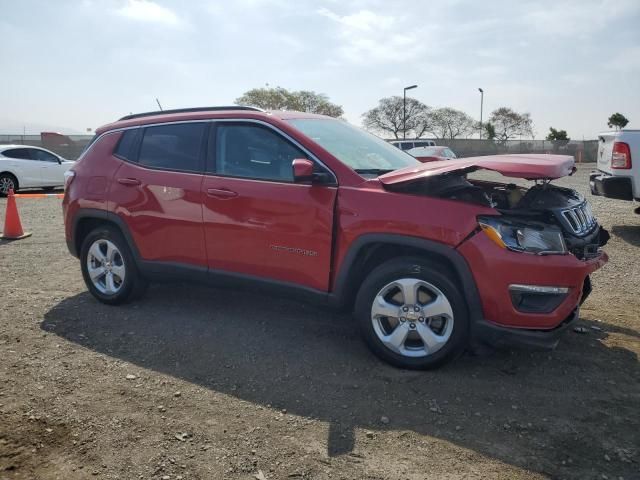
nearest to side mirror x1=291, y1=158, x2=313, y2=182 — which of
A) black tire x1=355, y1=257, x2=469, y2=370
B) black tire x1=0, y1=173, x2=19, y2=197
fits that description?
black tire x1=355, y1=257, x2=469, y2=370

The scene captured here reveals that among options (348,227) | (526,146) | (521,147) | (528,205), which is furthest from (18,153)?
(526,146)

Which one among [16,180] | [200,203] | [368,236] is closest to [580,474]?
[368,236]

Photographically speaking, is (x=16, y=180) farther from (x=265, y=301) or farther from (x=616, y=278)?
(x=616, y=278)

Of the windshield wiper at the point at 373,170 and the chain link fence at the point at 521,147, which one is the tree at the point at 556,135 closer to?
the chain link fence at the point at 521,147

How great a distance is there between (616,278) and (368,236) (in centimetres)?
363

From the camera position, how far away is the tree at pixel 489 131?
215 feet

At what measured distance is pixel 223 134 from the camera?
171 inches

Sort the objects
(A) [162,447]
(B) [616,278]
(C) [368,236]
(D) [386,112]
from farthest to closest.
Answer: (D) [386,112] < (B) [616,278] < (C) [368,236] < (A) [162,447]

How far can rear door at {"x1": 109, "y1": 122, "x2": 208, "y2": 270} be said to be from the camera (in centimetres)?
437

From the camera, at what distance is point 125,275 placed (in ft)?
15.9

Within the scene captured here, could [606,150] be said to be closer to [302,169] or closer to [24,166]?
[302,169]

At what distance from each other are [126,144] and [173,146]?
596mm

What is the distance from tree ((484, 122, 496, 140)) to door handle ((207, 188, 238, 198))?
65478 millimetres

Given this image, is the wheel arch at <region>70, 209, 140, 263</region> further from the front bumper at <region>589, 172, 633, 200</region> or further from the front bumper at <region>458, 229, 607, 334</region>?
Result: the front bumper at <region>589, 172, 633, 200</region>
